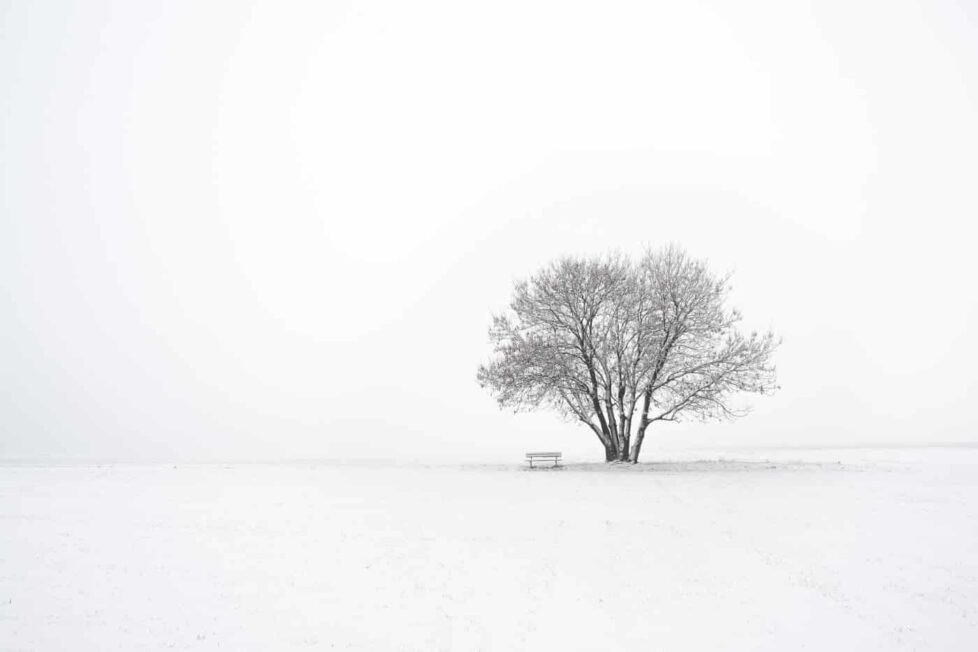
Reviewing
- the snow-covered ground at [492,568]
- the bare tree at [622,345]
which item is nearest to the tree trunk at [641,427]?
the bare tree at [622,345]

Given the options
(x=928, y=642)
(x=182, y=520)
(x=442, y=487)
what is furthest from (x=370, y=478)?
(x=928, y=642)

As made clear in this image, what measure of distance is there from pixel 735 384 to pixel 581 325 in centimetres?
939

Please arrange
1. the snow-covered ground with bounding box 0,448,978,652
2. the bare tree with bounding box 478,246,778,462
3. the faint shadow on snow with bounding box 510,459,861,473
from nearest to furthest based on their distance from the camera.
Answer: the snow-covered ground with bounding box 0,448,978,652, the faint shadow on snow with bounding box 510,459,861,473, the bare tree with bounding box 478,246,778,462

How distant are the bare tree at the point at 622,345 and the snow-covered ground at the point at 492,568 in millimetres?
11068

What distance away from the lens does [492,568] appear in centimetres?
1523

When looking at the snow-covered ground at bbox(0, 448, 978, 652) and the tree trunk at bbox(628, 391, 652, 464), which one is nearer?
the snow-covered ground at bbox(0, 448, 978, 652)

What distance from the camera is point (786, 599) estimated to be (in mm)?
13336

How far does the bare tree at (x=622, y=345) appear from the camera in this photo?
36.3 metres

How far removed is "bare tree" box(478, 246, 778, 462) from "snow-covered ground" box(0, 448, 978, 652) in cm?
1107

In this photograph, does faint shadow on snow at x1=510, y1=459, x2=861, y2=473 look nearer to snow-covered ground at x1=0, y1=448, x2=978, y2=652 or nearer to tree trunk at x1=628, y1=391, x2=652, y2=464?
tree trunk at x1=628, y1=391, x2=652, y2=464

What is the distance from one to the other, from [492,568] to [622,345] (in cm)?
2463

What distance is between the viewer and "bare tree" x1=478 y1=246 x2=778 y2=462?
36.3m

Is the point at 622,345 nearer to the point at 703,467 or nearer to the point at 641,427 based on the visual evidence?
the point at 641,427

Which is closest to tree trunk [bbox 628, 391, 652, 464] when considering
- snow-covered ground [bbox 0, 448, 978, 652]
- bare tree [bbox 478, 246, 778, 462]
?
bare tree [bbox 478, 246, 778, 462]
